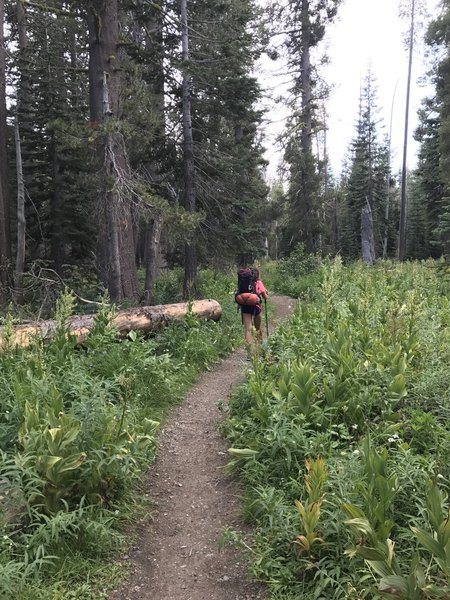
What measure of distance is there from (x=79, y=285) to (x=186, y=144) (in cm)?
484

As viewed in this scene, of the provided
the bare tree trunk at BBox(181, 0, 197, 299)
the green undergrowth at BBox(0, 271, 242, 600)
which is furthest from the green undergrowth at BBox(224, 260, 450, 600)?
the bare tree trunk at BBox(181, 0, 197, 299)

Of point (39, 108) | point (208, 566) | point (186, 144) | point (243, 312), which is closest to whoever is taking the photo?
point (208, 566)

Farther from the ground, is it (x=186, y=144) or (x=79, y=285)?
(x=186, y=144)

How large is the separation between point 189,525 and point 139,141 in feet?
32.5

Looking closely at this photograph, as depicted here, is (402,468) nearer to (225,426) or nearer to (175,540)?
(175,540)

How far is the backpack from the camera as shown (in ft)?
26.4

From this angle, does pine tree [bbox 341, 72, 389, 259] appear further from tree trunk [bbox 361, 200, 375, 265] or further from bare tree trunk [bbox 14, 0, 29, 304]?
bare tree trunk [bbox 14, 0, 29, 304]

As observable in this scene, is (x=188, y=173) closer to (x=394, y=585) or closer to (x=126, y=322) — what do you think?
(x=126, y=322)

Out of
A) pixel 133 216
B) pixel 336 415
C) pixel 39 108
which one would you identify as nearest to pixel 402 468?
pixel 336 415

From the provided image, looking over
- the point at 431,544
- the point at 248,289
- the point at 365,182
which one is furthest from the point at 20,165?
the point at 365,182

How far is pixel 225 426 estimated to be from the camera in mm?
5219

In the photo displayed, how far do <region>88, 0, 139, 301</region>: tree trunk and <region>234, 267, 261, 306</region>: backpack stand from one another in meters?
2.68

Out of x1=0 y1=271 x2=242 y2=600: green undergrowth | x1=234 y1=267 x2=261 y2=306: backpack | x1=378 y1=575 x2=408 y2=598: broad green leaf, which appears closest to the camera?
x1=378 y1=575 x2=408 y2=598: broad green leaf

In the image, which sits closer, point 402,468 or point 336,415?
point 402,468
